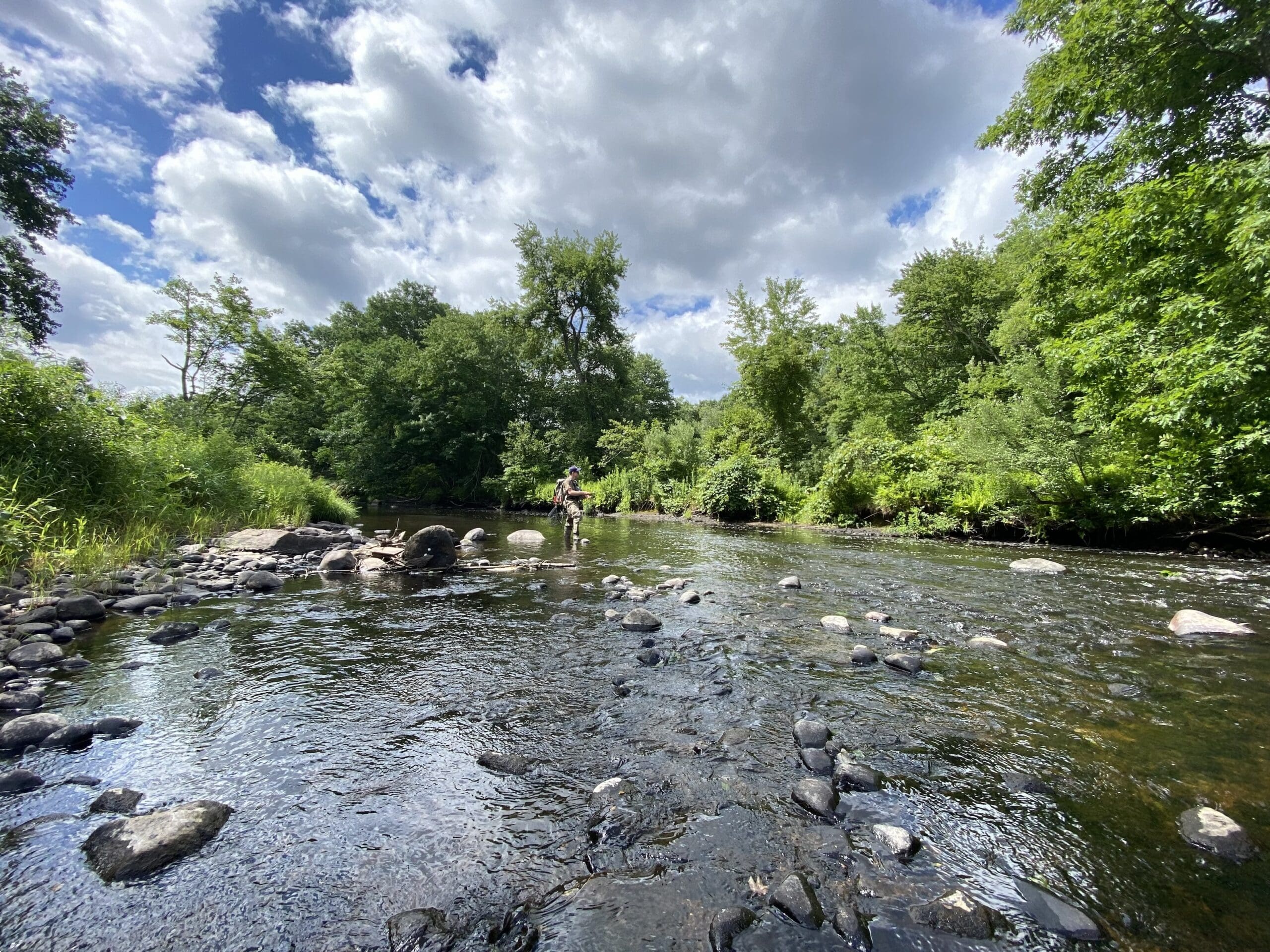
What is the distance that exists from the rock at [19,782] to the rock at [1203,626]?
1129 cm

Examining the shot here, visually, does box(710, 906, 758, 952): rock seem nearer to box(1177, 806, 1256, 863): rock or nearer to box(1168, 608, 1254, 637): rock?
box(1177, 806, 1256, 863): rock

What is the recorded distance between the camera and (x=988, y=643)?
6000 millimetres

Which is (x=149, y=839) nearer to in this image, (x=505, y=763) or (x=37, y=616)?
(x=505, y=763)

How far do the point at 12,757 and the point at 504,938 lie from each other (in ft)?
13.0

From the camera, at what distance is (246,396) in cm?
2269

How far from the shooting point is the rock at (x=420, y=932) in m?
2.05

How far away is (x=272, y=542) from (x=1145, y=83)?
2453 cm

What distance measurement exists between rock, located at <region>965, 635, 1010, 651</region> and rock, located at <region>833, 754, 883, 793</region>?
3.63 m

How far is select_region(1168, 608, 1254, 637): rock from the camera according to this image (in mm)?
6242

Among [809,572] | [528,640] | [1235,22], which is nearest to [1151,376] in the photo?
[1235,22]

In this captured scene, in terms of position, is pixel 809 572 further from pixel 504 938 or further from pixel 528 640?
pixel 504 938

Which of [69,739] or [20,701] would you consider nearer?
[69,739]

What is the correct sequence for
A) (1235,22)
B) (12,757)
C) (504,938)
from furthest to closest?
(1235,22) < (12,757) < (504,938)

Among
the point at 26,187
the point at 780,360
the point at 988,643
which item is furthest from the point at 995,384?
the point at 26,187
